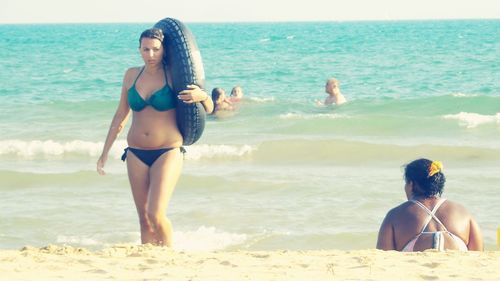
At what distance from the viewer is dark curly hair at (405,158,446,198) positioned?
5832 millimetres

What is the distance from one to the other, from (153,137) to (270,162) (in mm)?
7021

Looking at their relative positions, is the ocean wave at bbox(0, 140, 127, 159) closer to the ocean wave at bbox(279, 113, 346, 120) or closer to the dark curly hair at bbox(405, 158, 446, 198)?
the ocean wave at bbox(279, 113, 346, 120)

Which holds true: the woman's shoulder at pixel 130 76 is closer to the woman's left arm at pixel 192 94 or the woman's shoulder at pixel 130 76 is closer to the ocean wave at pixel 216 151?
the woman's left arm at pixel 192 94

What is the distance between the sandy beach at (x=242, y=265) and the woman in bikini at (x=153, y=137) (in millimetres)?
237

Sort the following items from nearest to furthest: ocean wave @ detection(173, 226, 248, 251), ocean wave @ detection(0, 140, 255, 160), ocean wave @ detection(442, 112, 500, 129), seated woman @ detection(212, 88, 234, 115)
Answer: ocean wave @ detection(173, 226, 248, 251)
ocean wave @ detection(0, 140, 255, 160)
ocean wave @ detection(442, 112, 500, 129)
seated woman @ detection(212, 88, 234, 115)

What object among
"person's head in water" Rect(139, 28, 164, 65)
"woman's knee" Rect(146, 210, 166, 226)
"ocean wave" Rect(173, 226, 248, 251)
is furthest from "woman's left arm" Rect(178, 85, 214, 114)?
"ocean wave" Rect(173, 226, 248, 251)

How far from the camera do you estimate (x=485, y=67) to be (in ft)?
93.8

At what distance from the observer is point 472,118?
53.3 feet

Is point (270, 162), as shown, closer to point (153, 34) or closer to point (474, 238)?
point (153, 34)

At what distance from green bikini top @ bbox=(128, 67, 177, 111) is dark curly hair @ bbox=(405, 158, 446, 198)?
1.56m

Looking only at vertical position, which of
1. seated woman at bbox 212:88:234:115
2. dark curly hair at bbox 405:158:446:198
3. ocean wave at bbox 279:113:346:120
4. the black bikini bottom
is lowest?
ocean wave at bbox 279:113:346:120

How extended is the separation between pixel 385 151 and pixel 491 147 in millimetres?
1454

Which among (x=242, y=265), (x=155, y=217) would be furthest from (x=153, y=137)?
(x=242, y=265)

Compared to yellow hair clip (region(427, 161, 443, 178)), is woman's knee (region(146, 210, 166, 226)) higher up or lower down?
lower down
